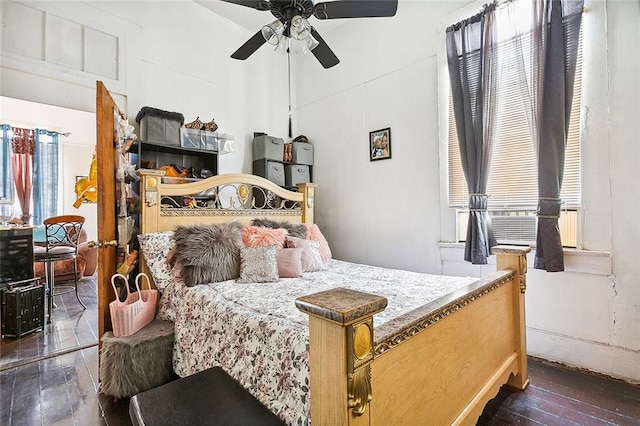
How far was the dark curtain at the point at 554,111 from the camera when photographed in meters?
2.19

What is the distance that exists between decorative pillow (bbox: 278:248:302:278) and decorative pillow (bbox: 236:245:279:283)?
0.08 meters

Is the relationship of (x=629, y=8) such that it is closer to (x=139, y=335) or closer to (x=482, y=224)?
(x=482, y=224)

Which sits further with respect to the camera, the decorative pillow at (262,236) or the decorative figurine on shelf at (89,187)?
the decorative figurine on shelf at (89,187)

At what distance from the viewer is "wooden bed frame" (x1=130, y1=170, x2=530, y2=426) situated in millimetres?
805

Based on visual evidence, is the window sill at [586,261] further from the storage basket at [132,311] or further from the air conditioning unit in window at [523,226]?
the storage basket at [132,311]

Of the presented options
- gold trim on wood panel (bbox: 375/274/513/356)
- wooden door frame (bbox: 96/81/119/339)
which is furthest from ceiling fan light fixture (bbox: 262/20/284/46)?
gold trim on wood panel (bbox: 375/274/513/356)

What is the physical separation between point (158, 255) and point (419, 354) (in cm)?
195

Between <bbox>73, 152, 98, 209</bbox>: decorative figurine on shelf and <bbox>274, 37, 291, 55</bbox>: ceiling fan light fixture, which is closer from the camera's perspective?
<bbox>274, 37, 291, 55</bbox>: ceiling fan light fixture

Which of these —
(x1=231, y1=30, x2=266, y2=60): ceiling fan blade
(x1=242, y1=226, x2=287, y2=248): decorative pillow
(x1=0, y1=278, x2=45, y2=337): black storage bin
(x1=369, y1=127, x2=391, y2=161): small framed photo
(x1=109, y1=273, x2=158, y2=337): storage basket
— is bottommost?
(x1=0, y1=278, x2=45, y2=337): black storage bin

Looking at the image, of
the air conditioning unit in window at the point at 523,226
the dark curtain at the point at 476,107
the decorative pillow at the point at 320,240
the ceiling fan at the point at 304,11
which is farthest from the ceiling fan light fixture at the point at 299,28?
the air conditioning unit in window at the point at 523,226

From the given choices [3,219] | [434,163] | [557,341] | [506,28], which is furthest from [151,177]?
[557,341]

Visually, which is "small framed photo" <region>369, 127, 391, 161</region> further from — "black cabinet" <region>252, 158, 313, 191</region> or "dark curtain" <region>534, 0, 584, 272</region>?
"dark curtain" <region>534, 0, 584, 272</region>

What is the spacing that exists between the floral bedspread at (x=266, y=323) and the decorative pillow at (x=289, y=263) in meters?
0.08

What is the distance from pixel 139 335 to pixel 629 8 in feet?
12.6
